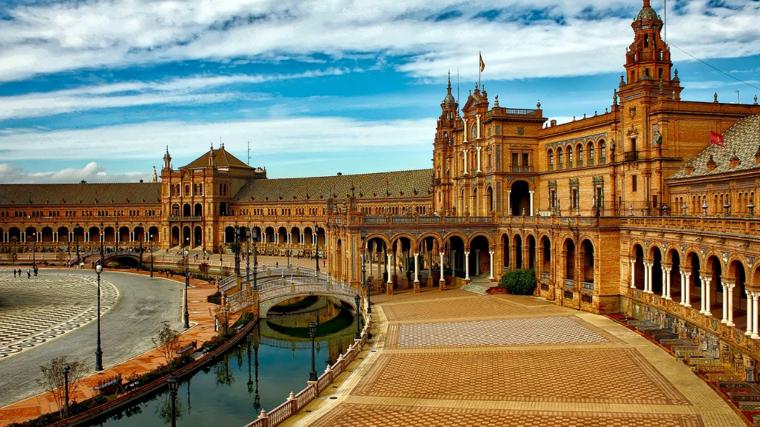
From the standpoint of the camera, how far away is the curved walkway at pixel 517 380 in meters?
29.1

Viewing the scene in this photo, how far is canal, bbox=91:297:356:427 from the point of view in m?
35.3

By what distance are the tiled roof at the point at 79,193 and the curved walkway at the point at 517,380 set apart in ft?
329

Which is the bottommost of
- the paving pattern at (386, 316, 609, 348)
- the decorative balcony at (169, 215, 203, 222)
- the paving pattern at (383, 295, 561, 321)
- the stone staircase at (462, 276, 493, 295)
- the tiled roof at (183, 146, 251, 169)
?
the paving pattern at (386, 316, 609, 348)

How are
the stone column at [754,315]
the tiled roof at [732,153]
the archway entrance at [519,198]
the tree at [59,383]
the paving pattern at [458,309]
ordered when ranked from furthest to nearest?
the archway entrance at [519,198] → the paving pattern at [458,309] → the tiled roof at [732,153] → the stone column at [754,315] → the tree at [59,383]

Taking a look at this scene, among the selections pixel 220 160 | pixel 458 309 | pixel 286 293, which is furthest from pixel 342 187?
pixel 458 309

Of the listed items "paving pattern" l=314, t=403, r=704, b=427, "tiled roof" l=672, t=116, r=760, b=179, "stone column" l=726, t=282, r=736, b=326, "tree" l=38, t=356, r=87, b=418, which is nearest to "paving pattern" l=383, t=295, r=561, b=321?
"tiled roof" l=672, t=116, r=760, b=179

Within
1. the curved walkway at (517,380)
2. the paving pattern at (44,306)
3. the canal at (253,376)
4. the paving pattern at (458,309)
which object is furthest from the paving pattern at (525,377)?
the paving pattern at (44,306)

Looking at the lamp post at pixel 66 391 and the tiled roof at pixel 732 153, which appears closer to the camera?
the lamp post at pixel 66 391

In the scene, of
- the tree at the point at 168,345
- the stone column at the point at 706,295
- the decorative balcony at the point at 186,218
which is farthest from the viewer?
the decorative balcony at the point at 186,218

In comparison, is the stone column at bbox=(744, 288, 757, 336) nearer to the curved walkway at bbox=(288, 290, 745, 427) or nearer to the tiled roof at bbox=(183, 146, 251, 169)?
the curved walkway at bbox=(288, 290, 745, 427)

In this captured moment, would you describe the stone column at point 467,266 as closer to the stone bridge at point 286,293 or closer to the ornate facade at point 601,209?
the ornate facade at point 601,209

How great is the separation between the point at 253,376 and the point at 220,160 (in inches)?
3817

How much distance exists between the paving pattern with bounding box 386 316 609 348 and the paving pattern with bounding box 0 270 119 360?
2604cm

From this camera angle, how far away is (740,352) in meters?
35.3
